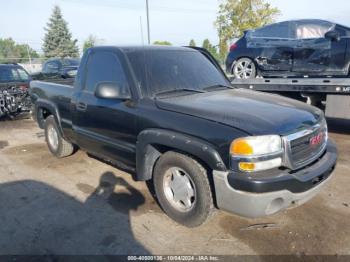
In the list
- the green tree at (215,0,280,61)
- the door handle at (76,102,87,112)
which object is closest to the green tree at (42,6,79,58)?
the green tree at (215,0,280,61)

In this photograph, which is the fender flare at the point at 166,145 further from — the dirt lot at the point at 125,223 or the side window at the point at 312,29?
the side window at the point at 312,29

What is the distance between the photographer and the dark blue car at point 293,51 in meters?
7.09

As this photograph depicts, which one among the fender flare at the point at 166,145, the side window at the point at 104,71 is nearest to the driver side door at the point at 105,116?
the side window at the point at 104,71

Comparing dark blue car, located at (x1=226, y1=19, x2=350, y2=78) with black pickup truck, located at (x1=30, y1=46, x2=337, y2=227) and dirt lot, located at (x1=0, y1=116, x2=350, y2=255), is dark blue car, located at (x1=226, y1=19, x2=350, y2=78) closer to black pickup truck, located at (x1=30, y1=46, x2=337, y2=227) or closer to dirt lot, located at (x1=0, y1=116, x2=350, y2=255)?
dirt lot, located at (x1=0, y1=116, x2=350, y2=255)

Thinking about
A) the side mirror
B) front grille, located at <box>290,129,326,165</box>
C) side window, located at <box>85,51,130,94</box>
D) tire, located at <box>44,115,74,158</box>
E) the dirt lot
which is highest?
side window, located at <box>85,51,130,94</box>

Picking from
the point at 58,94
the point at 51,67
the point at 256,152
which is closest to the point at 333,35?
the point at 256,152

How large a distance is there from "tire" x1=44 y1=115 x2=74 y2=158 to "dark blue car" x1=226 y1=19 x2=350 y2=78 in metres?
4.80

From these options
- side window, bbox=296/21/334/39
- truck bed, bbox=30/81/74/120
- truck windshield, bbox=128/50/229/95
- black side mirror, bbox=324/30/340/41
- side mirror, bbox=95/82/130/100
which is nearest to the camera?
side mirror, bbox=95/82/130/100

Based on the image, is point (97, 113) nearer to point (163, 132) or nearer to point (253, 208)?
point (163, 132)

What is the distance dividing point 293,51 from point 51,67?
12.1 meters

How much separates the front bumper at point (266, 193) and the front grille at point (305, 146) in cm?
10

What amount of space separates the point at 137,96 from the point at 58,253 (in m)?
1.77

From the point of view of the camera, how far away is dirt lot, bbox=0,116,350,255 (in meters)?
3.19

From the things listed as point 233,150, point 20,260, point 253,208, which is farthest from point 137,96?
point 20,260
